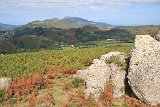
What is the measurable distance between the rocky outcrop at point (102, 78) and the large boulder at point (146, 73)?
1.76 metres

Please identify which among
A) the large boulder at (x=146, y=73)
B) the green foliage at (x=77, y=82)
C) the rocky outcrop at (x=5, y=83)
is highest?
the large boulder at (x=146, y=73)

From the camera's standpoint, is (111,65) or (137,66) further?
(111,65)

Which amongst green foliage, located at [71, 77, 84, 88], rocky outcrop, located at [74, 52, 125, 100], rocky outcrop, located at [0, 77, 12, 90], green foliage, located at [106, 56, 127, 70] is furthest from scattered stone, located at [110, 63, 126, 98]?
rocky outcrop, located at [0, 77, 12, 90]

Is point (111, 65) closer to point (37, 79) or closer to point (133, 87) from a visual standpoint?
point (133, 87)

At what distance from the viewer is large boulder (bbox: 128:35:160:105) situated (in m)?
23.8

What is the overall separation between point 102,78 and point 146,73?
3.98m

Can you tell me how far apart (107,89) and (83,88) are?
224 centimetres

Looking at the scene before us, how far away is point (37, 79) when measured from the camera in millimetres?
28625

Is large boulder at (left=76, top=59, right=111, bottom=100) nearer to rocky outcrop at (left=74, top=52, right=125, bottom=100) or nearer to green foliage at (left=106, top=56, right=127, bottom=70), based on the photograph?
rocky outcrop at (left=74, top=52, right=125, bottom=100)

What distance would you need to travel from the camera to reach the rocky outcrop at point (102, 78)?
81.9 feet

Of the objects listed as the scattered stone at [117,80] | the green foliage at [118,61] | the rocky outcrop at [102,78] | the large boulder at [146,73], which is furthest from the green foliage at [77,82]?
the large boulder at [146,73]

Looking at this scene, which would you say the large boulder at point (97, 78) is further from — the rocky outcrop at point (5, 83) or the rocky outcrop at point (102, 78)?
the rocky outcrop at point (5, 83)

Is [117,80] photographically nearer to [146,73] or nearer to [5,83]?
[146,73]

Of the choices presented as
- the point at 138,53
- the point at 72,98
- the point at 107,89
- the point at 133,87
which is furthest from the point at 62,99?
the point at 138,53
